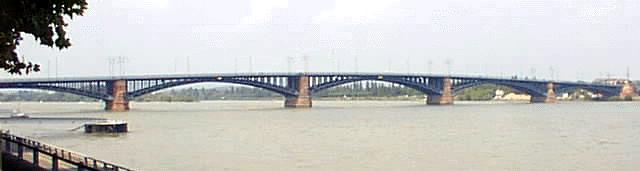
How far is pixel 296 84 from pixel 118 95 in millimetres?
23606

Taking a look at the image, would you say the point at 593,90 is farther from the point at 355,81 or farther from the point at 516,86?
the point at 355,81

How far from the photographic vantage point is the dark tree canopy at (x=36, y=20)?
32.1ft

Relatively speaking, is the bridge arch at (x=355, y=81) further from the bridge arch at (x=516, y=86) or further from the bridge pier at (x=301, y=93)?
the bridge arch at (x=516, y=86)

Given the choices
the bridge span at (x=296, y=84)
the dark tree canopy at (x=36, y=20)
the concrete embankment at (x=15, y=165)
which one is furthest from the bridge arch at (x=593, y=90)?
the dark tree canopy at (x=36, y=20)

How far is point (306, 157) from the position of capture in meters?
31.8

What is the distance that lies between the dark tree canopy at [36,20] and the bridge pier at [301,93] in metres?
99.3

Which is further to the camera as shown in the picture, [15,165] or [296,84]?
→ [296,84]

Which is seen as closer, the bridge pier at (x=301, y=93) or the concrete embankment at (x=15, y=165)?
the concrete embankment at (x=15, y=165)

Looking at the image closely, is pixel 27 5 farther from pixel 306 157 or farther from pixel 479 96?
pixel 479 96

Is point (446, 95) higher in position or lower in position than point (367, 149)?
higher

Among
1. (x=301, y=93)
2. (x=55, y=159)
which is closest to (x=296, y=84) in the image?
(x=301, y=93)

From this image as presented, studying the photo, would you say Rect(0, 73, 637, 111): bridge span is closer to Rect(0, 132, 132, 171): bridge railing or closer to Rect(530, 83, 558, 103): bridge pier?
Rect(530, 83, 558, 103): bridge pier

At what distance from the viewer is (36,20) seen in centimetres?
1047

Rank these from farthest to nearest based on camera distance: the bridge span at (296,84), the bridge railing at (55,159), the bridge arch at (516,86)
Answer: the bridge arch at (516,86) → the bridge span at (296,84) → the bridge railing at (55,159)
